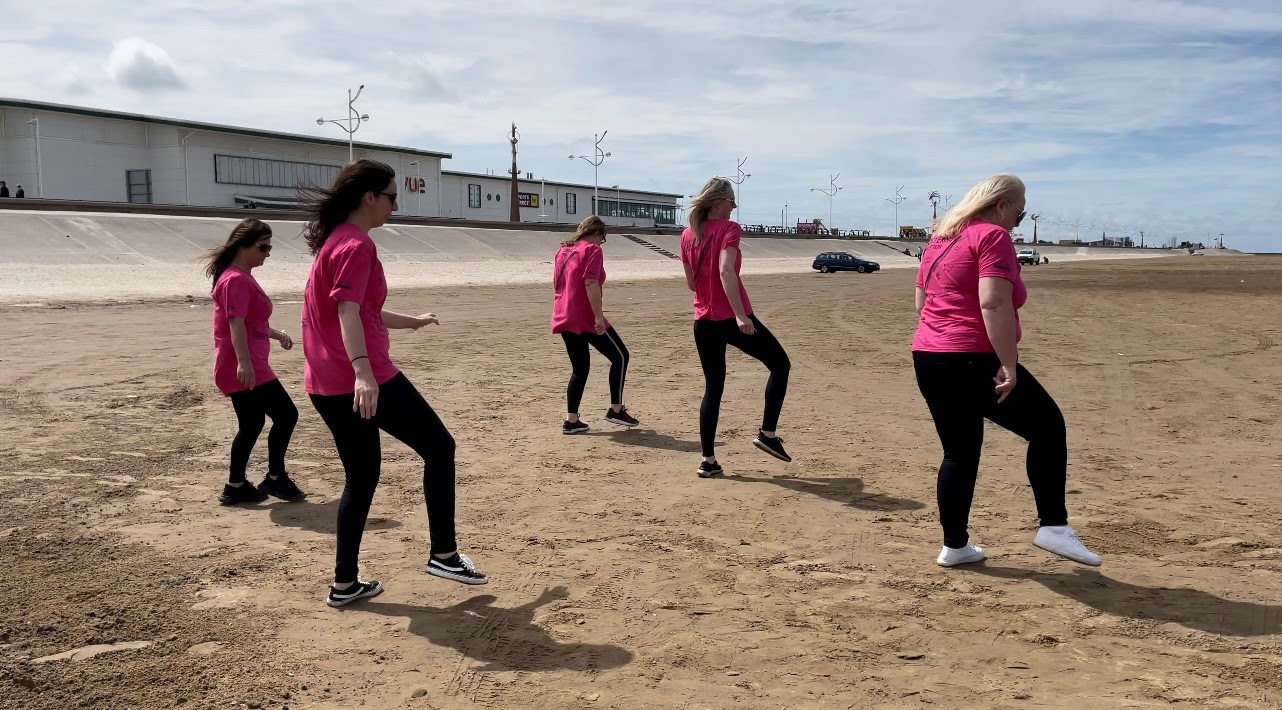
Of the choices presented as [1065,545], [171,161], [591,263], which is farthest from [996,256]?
[171,161]

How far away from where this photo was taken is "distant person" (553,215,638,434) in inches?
291

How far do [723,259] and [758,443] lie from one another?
1.35 m

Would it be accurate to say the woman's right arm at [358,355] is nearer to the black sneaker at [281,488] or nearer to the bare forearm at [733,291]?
the black sneaker at [281,488]

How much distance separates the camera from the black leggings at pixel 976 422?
414cm

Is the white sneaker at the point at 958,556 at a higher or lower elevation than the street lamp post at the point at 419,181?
lower

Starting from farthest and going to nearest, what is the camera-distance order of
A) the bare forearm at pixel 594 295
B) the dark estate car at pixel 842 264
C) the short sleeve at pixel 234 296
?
the dark estate car at pixel 842 264 < the bare forearm at pixel 594 295 < the short sleeve at pixel 234 296

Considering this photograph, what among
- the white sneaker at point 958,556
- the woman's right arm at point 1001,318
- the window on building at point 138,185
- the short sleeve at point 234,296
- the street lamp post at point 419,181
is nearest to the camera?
the woman's right arm at point 1001,318

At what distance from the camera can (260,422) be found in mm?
5680

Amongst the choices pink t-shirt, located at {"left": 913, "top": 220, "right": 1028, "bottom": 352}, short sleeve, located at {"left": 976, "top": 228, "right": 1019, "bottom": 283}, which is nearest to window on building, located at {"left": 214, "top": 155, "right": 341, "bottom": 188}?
pink t-shirt, located at {"left": 913, "top": 220, "right": 1028, "bottom": 352}

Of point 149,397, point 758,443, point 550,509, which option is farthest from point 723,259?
point 149,397

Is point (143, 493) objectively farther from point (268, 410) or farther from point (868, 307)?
point (868, 307)

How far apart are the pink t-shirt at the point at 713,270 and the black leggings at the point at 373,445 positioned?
241cm

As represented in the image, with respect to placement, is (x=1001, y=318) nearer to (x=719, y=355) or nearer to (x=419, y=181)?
(x=719, y=355)

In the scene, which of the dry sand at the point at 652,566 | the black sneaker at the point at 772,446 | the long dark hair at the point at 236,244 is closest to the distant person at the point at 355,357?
the dry sand at the point at 652,566
